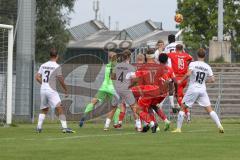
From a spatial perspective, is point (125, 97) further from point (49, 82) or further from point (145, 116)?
point (49, 82)

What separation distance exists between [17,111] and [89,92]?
4.23 m

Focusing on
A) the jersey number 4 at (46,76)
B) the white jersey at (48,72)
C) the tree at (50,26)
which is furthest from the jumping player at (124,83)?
the tree at (50,26)

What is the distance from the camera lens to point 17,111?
29.6 m

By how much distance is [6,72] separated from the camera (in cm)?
2755

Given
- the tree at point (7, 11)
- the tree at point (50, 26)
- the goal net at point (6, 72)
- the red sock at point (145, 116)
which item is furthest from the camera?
the tree at point (50, 26)

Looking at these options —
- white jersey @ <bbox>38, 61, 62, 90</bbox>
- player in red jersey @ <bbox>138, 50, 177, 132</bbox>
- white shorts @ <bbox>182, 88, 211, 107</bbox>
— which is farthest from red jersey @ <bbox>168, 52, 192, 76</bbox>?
white jersey @ <bbox>38, 61, 62, 90</bbox>

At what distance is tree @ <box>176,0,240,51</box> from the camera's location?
64.5 m

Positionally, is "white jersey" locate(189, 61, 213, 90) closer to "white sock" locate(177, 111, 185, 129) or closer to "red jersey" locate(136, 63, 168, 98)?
"red jersey" locate(136, 63, 168, 98)

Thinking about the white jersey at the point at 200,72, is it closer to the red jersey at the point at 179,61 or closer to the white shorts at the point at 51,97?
the white shorts at the point at 51,97

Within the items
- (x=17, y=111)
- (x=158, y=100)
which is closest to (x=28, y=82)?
(x=17, y=111)

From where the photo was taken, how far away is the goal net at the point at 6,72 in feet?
85.4

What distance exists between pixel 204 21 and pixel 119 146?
51168mm

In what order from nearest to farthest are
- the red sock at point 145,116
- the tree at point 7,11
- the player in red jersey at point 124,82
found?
the red sock at point 145,116 → the player in red jersey at point 124,82 → the tree at point 7,11

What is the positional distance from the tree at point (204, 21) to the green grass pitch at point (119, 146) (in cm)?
4479
